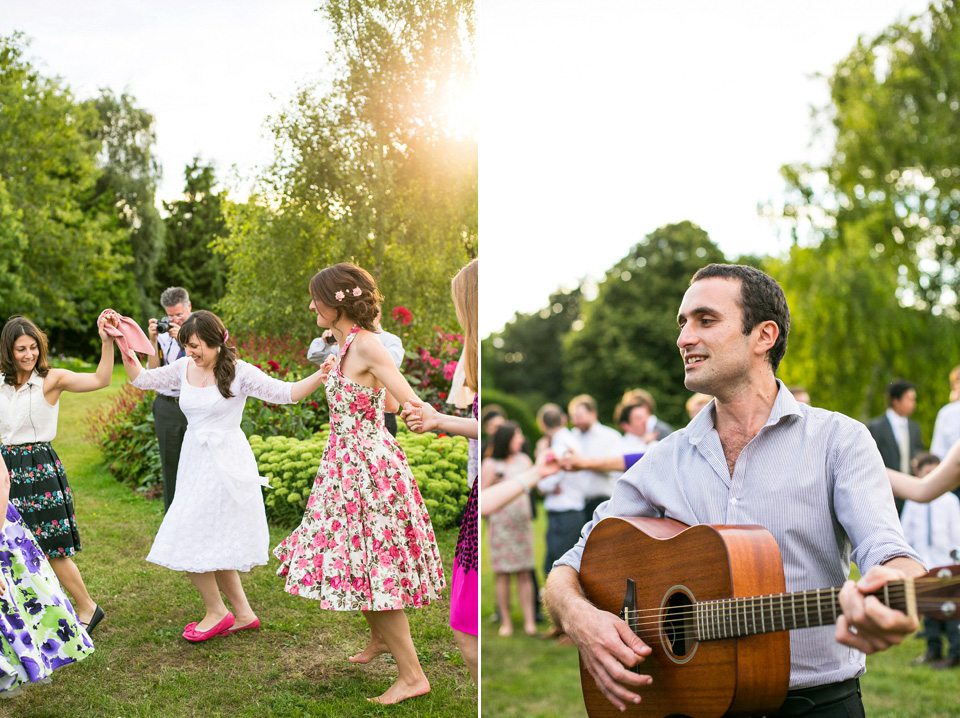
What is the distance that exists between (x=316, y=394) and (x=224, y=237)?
734 millimetres

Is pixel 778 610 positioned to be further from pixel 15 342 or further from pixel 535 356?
pixel 535 356

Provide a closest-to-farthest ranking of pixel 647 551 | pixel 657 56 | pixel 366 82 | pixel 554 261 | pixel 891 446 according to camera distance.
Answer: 1. pixel 647 551
2. pixel 366 82
3. pixel 891 446
4. pixel 657 56
5. pixel 554 261

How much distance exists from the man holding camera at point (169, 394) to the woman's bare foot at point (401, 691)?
110 cm

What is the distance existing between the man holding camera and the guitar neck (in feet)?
7.09

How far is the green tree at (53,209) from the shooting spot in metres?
3.11

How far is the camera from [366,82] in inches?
135

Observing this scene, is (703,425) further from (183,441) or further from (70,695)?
(70,695)

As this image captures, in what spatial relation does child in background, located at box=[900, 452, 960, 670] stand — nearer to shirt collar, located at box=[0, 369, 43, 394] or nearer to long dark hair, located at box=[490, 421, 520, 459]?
long dark hair, located at box=[490, 421, 520, 459]

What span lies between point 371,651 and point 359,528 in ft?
1.70

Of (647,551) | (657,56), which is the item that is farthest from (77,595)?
(657,56)

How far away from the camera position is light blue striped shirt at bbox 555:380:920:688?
179cm

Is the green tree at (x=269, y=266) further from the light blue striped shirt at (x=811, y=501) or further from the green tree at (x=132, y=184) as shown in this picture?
the light blue striped shirt at (x=811, y=501)

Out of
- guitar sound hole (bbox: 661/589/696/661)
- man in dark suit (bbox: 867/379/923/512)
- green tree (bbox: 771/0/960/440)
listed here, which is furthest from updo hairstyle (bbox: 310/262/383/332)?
green tree (bbox: 771/0/960/440)

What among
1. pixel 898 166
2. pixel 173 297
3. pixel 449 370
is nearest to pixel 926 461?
pixel 449 370
